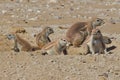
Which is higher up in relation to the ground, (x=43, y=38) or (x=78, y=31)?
(x=78, y=31)

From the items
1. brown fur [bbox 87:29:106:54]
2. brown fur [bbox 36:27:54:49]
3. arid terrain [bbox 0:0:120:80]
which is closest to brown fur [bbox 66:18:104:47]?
arid terrain [bbox 0:0:120:80]

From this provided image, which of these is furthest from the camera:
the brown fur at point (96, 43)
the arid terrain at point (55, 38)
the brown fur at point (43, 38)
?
the brown fur at point (43, 38)

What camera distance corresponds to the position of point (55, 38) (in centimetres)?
1442

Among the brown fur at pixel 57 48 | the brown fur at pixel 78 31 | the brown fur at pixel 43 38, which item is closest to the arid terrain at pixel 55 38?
the brown fur at pixel 57 48

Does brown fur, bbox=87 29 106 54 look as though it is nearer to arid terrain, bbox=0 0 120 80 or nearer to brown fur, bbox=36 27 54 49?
arid terrain, bbox=0 0 120 80

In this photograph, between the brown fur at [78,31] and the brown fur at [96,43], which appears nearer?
the brown fur at [96,43]

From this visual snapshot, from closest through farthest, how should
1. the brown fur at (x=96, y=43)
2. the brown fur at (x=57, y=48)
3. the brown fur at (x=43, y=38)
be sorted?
the brown fur at (x=96, y=43)
the brown fur at (x=57, y=48)
the brown fur at (x=43, y=38)

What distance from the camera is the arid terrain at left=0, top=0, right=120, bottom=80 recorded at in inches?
333

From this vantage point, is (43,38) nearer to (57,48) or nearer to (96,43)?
(57,48)

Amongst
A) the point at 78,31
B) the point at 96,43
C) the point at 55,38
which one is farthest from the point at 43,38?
the point at 96,43

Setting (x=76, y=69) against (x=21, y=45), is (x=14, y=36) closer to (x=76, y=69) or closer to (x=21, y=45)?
(x=21, y=45)

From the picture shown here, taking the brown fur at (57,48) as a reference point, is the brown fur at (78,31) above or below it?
below

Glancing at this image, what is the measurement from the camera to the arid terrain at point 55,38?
27.8 feet

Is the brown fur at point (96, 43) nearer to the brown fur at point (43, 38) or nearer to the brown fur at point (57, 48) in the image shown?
the brown fur at point (57, 48)
